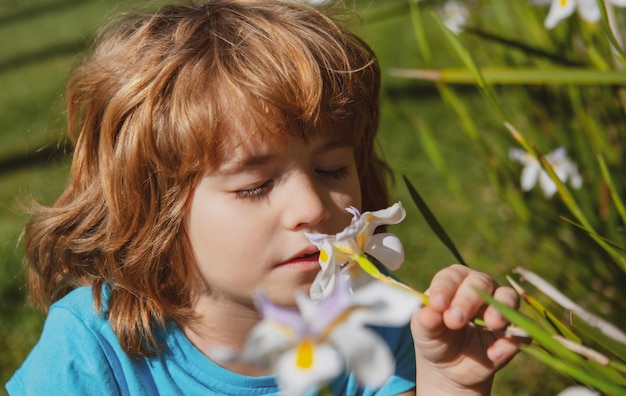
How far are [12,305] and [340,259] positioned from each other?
5.35 feet

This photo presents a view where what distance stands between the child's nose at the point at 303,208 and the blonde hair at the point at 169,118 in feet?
0.30

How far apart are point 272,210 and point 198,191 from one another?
15 centimetres

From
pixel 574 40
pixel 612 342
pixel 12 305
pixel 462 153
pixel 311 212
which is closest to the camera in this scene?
pixel 612 342

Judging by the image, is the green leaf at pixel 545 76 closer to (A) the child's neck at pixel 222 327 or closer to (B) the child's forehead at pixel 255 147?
(B) the child's forehead at pixel 255 147

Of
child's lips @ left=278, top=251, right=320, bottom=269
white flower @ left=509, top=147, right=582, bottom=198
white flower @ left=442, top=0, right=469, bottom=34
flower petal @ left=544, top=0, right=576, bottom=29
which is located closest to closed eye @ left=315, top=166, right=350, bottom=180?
child's lips @ left=278, top=251, right=320, bottom=269

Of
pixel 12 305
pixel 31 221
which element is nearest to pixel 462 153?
pixel 12 305

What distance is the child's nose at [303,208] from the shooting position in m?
1.12

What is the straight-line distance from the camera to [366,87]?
4.50ft

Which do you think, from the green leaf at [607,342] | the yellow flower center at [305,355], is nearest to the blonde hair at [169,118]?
the green leaf at [607,342]

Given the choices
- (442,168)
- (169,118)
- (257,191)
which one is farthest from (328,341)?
(442,168)

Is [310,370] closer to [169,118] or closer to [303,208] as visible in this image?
[303,208]

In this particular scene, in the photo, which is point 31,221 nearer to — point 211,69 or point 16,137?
point 211,69

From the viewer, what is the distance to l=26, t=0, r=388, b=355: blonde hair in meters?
1.23

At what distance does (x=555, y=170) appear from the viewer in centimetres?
162
